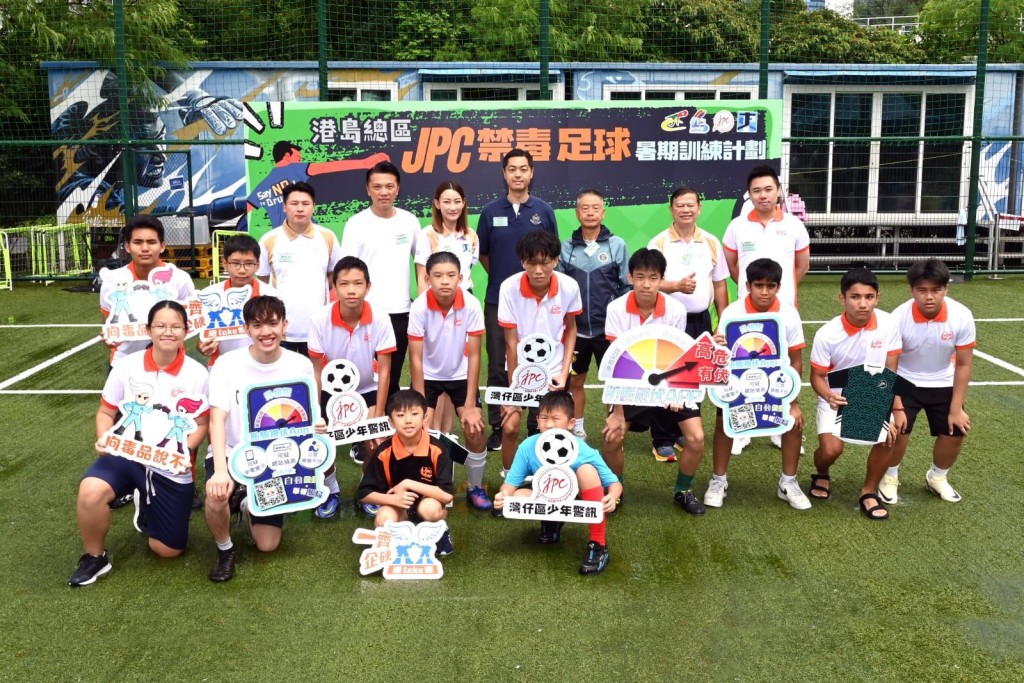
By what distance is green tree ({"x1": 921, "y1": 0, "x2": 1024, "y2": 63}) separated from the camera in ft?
51.3

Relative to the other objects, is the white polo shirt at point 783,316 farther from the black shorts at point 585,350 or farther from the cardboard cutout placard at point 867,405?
the black shorts at point 585,350

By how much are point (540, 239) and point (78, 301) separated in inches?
327

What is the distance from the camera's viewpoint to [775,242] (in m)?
5.91

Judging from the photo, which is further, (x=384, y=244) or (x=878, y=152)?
A: (x=878, y=152)

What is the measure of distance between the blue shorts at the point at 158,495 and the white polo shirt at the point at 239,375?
305 millimetres

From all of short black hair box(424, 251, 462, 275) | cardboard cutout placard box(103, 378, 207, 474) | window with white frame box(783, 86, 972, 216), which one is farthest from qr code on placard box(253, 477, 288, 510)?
window with white frame box(783, 86, 972, 216)

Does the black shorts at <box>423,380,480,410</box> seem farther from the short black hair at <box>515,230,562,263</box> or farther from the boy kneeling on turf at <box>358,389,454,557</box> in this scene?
the short black hair at <box>515,230,562,263</box>

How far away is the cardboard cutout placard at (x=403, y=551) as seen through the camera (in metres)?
4.34

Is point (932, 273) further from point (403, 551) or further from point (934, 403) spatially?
point (403, 551)

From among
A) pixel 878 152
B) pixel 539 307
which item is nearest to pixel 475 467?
pixel 539 307

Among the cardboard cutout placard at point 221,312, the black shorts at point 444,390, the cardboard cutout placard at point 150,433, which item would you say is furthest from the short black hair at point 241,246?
the black shorts at point 444,390

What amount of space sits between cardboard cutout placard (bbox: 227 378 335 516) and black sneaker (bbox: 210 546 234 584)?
0.24m

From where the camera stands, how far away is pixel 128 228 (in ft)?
17.5

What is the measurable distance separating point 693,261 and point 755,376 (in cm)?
113
